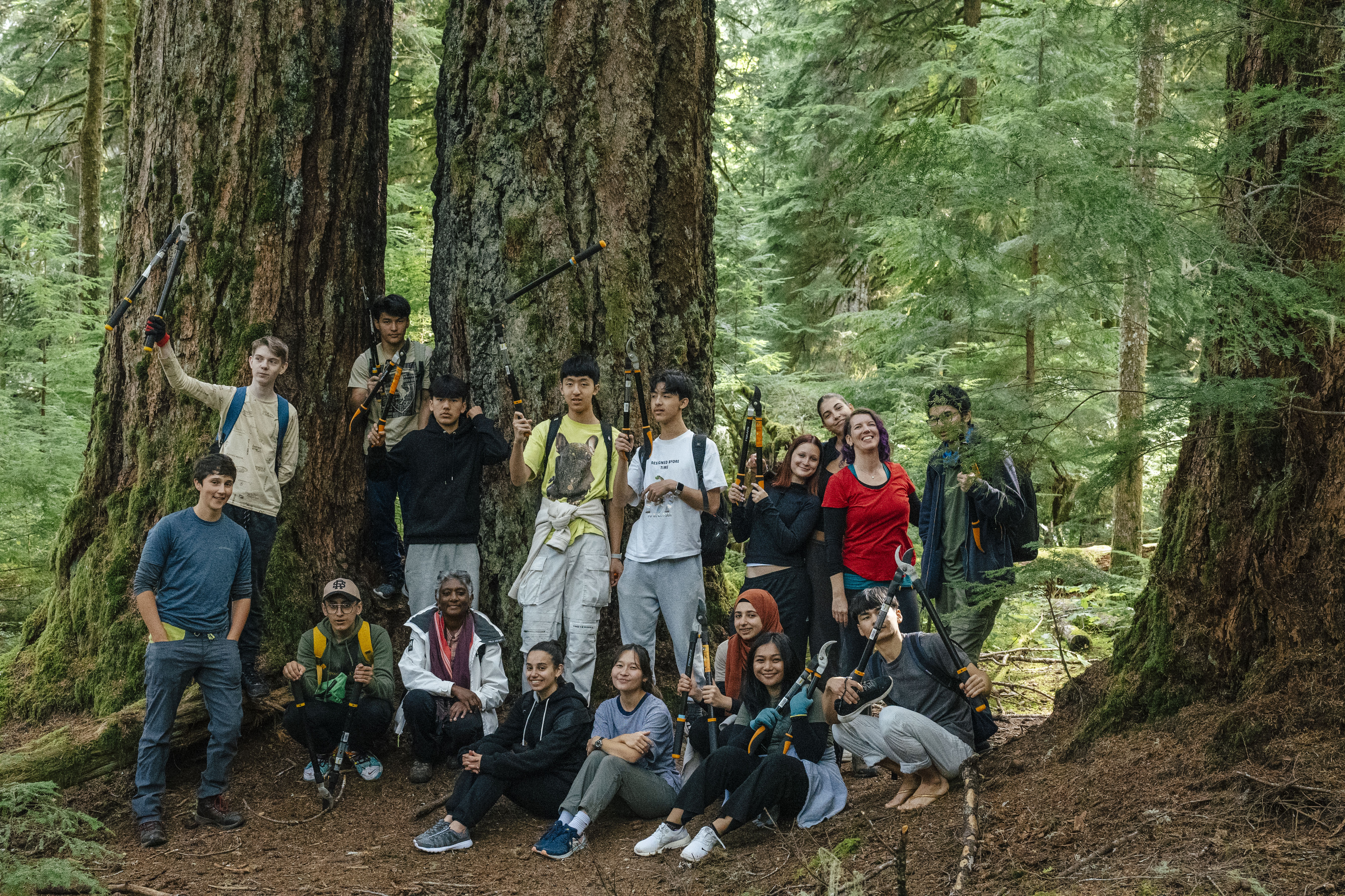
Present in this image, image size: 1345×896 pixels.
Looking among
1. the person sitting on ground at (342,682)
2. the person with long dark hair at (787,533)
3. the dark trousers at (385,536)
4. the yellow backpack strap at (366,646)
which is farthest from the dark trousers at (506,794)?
the dark trousers at (385,536)

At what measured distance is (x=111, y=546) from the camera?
19.7 feet

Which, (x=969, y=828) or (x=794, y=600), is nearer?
(x=969, y=828)

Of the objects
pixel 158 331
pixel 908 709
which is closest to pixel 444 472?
pixel 158 331

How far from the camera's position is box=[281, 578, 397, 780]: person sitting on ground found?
18.3 ft

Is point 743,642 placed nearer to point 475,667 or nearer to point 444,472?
point 475,667

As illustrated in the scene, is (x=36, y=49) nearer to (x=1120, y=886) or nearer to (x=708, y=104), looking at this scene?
(x=708, y=104)

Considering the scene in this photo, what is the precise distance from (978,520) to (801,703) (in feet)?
4.80

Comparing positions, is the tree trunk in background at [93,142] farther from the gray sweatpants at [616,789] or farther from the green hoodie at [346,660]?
the gray sweatpants at [616,789]

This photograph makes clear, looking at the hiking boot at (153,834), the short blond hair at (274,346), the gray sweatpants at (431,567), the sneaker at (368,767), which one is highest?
the short blond hair at (274,346)

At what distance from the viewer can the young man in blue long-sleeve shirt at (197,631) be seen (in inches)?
194

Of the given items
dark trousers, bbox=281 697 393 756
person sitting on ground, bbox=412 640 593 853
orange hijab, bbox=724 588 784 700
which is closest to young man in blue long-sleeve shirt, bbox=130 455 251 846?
dark trousers, bbox=281 697 393 756

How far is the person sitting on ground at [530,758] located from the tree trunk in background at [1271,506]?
8.83ft

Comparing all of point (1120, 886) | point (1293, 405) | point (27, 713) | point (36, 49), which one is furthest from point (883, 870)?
point (36, 49)

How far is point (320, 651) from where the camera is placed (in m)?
5.70
